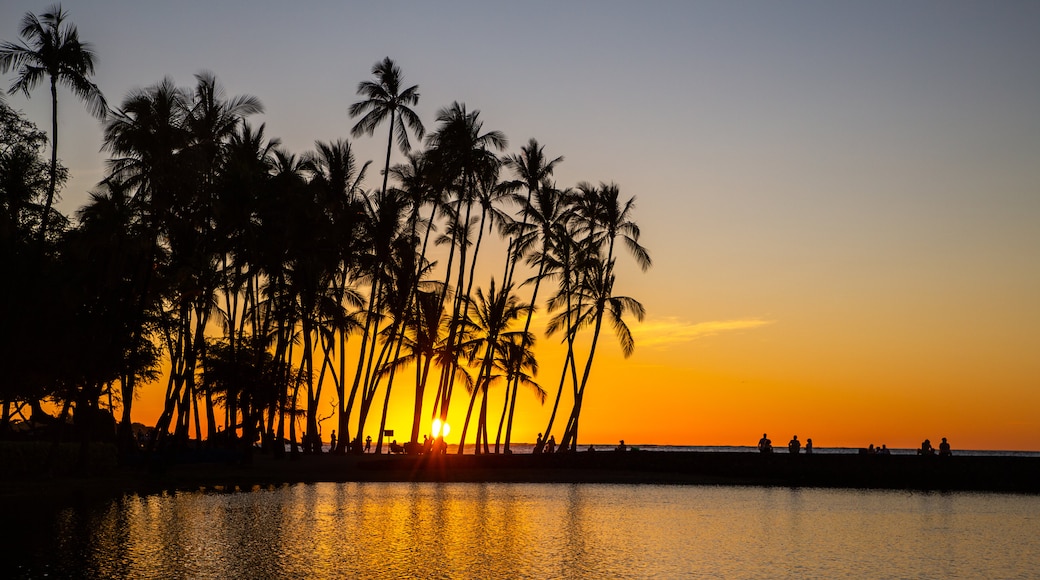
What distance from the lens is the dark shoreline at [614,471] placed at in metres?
39.0

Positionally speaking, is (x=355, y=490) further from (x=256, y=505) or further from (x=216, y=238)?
(x=216, y=238)

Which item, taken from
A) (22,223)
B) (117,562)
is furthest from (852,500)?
(22,223)

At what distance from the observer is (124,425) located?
5256 cm

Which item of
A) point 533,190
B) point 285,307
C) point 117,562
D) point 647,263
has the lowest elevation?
point 117,562

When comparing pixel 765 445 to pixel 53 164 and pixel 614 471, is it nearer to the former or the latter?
pixel 614 471

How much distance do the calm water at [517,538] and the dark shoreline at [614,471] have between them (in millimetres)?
7923

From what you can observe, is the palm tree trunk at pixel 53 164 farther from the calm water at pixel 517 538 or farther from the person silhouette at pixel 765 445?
the person silhouette at pixel 765 445

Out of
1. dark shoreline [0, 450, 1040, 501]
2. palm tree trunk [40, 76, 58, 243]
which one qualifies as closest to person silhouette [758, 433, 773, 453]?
dark shoreline [0, 450, 1040, 501]

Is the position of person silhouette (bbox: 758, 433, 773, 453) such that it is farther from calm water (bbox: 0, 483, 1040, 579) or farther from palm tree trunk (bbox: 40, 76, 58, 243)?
palm tree trunk (bbox: 40, 76, 58, 243)

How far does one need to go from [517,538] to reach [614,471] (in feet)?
91.3

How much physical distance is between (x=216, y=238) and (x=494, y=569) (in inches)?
1243

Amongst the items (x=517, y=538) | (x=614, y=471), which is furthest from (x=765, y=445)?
(x=517, y=538)

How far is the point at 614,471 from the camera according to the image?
153 feet

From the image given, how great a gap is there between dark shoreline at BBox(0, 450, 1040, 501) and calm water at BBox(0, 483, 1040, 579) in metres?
7.92
